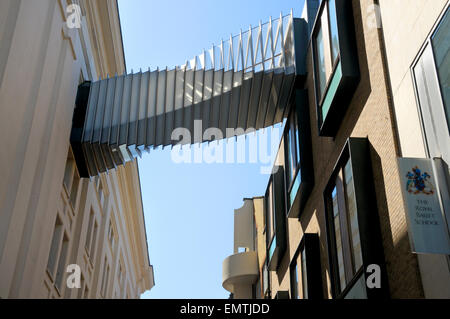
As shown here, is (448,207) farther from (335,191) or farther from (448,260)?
(335,191)

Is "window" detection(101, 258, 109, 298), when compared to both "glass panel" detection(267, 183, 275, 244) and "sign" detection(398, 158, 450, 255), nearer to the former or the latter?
"glass panel" detection(267, 183, 275, 244)

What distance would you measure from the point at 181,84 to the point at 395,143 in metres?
8.84

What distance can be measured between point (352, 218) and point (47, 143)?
8.52m

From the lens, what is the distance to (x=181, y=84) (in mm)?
18344

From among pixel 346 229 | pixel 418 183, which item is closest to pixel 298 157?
pixel 346 229

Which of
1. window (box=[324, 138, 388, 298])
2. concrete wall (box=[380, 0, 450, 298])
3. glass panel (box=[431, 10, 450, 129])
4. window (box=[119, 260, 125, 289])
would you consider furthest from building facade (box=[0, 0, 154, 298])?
window (box=[119, 260, 125, 289])

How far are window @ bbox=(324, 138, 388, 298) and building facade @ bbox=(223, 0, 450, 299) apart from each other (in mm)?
21

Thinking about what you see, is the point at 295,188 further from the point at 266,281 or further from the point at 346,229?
the point at 266,281

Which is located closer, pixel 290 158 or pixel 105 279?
pixel 290 158

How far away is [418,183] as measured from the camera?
927 centimetres

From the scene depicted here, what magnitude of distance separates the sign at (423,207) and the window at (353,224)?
216 centimetres
